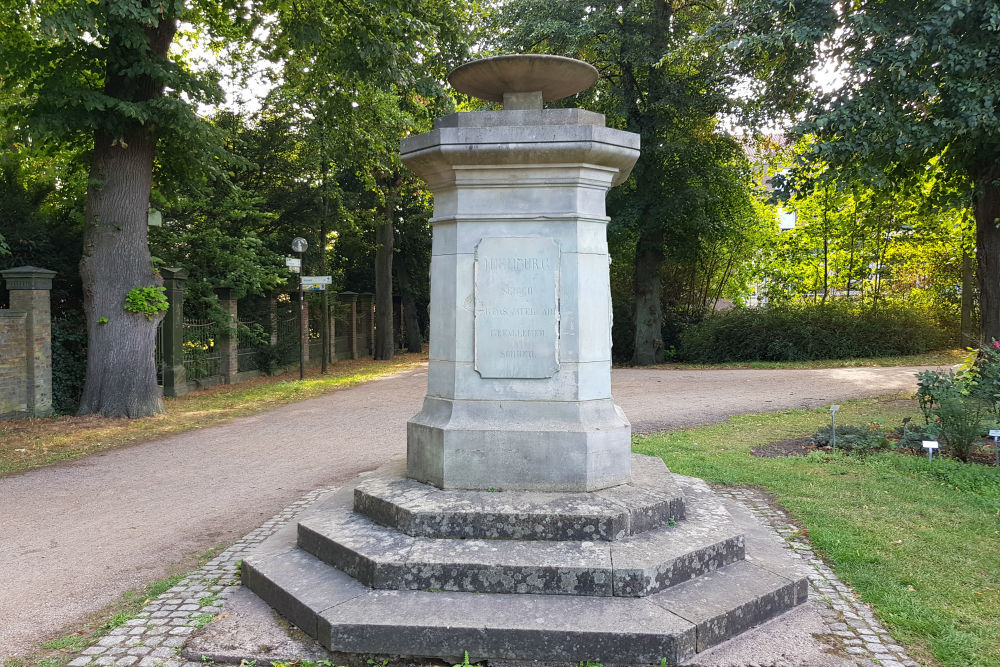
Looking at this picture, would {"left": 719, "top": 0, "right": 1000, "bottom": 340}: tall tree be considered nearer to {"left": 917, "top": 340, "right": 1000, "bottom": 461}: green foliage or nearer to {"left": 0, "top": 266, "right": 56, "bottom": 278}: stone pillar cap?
{"left": 917, "top": 340, "right": 1000, "bottom": 461}: green foliage

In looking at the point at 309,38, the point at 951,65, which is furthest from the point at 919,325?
the point at 309,38

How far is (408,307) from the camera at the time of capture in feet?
90.5

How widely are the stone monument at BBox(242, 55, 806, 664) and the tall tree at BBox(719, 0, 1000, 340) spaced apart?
5225 mm

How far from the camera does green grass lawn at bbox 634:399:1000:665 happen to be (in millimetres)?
3561

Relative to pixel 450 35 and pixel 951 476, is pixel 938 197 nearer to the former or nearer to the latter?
pixel 951 476

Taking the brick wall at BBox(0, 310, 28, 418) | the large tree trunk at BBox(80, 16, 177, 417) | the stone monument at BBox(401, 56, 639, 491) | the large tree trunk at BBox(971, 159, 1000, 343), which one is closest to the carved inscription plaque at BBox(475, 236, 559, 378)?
the stone monument at BBox(401, 56, 639, 491)

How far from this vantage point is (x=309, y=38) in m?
11.4

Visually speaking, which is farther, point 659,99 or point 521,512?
point 659,99

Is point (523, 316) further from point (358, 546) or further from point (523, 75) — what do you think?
point (358, 546)

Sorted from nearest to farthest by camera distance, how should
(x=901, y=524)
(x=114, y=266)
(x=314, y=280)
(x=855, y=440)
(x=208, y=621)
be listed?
(x=208, y=621) < (x=901, y=524) < (x=855, y=440) < (x=114, y=266) < (x=314, y=280)

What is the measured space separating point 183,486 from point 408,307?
2073 cm

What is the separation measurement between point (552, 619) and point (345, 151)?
541 inches

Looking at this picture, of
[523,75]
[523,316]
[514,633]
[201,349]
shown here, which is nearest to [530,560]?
[514,633]

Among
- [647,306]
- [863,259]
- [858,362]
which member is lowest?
[858,362]
